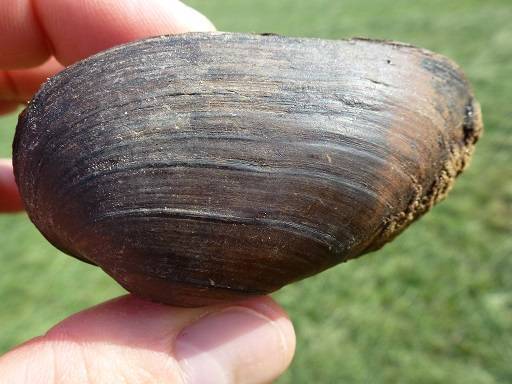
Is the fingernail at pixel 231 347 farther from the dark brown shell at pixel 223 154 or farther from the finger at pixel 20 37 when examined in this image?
the finger at pixel 20 37

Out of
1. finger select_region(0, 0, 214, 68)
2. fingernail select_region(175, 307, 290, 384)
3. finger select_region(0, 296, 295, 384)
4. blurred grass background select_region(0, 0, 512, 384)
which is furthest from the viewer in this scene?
blurred grass background select_region(0, 0, 512, 384)

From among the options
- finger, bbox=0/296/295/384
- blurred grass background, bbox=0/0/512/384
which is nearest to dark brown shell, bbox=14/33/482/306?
finger, bbox=0/296/295/384

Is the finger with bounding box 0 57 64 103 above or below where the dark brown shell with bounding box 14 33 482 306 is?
below

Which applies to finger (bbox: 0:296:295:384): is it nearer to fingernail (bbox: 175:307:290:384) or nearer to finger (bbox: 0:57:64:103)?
fingernail (bbox: 175:307:290:384)

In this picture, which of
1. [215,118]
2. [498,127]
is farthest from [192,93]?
[498,127]

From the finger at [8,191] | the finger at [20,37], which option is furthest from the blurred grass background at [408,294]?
the finger at [20,37]

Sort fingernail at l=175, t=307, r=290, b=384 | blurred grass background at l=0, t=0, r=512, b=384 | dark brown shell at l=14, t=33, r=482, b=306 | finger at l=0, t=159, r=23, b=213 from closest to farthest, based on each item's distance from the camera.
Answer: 1. dark brown shell at l=14, t=33, r=482, b=306
2. fingernail at l=175, t=307, r=290, b=384
3. finger at l=0, t=159, r=23, b=213
4. blurred grass background at l=0, t=0, r=512, b=384

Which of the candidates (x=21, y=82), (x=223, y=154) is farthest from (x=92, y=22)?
(x=223, y=154)

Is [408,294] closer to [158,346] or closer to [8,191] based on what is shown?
[158,346]
